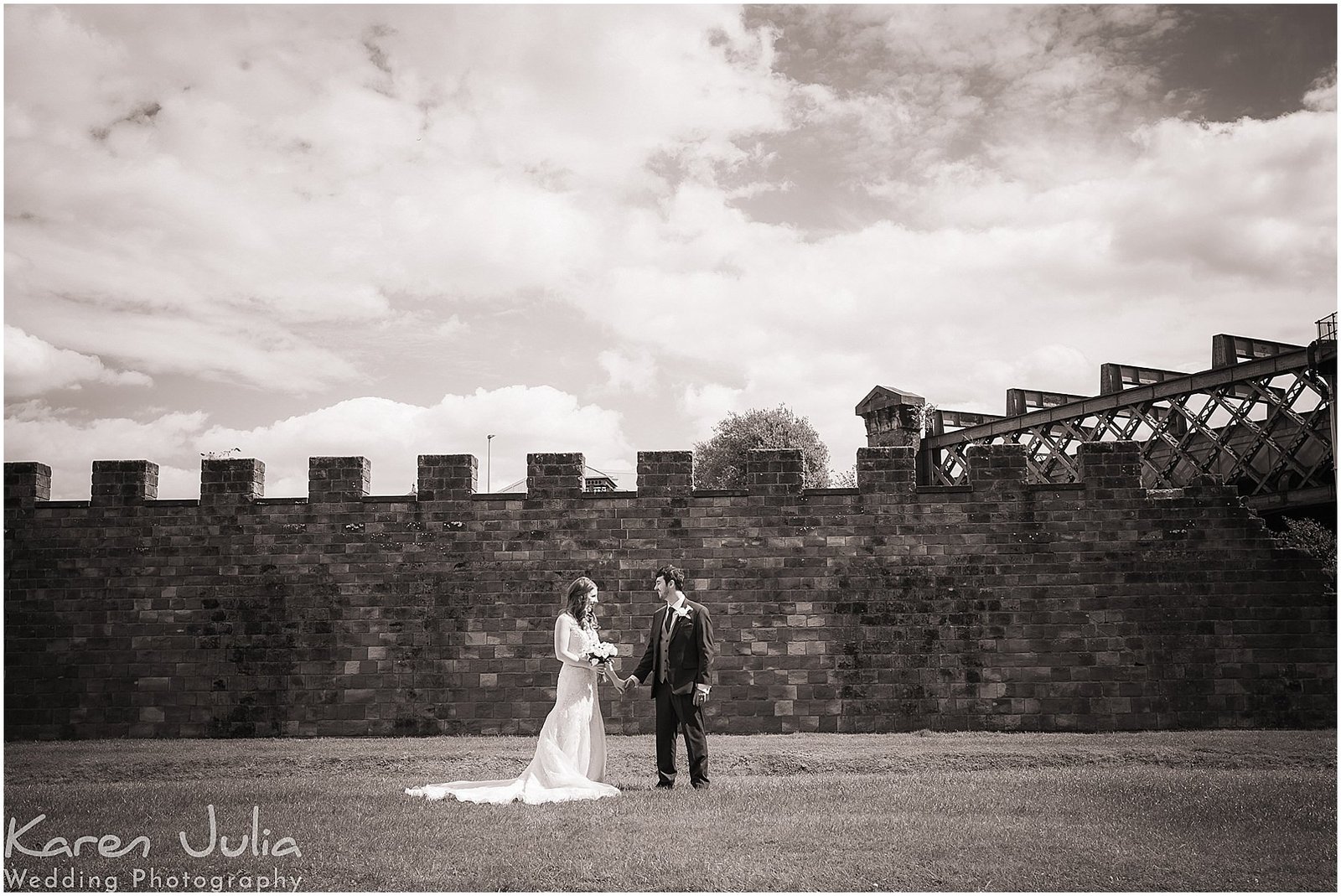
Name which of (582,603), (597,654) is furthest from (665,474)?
(597,654)

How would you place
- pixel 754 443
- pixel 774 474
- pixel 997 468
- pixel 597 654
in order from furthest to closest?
pixel 754 443
pixel 774 474
pixel 997 468
pixel 597 654

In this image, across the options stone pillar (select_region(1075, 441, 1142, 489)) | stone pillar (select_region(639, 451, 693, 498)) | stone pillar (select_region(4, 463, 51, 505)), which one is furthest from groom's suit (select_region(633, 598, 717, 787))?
stone pillar (select_region(4, 463, 51, 505))

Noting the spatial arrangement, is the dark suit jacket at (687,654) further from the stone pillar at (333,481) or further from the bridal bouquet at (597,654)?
the stone pillar at (333,481)

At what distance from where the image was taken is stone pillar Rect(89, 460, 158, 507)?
13414mm

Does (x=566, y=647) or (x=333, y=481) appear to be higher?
(x=333, y=481)

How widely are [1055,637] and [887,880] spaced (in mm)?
8141

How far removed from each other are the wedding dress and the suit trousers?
1.62 feet

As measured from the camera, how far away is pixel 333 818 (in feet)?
22.4

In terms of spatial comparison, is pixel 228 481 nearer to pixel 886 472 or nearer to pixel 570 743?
pixel 570 743

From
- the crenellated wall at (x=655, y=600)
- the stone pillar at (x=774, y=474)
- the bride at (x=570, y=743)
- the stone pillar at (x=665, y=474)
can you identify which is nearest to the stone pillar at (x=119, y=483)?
the crenellated wall at (x=655, y=600)

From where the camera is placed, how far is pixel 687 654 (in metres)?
8.15

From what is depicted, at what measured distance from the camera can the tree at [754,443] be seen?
138 ft

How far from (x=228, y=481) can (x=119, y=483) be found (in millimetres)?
1589

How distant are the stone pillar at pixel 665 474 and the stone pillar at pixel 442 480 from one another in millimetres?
2455
